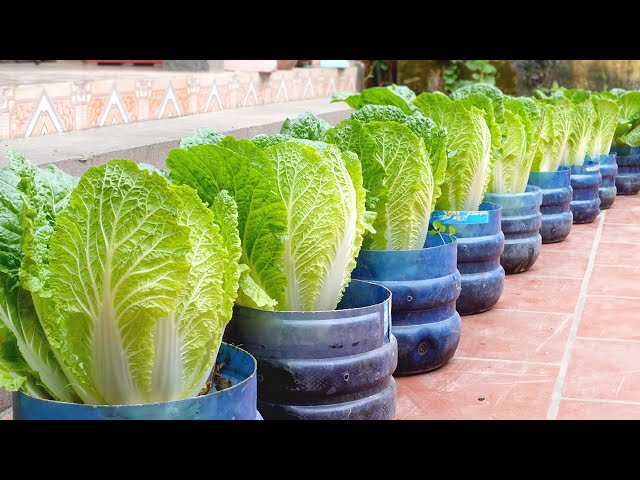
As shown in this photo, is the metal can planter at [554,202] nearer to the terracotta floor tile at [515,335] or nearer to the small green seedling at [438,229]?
the terracotta floor tile at [515,335]

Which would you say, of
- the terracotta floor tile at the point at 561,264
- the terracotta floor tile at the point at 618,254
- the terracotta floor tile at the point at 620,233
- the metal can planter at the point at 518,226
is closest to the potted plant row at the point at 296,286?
the metal can planter at the point at 518,226

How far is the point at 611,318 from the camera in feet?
14.7

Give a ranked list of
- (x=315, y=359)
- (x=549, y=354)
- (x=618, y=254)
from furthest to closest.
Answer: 1. (x=618, y=254)
2. (x=549, y=354)
3. (x=315, y=359)

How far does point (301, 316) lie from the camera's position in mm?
2625

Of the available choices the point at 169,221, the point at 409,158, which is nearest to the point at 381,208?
the point at 409,158

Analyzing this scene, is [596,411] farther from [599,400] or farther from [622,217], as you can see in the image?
[622,217]

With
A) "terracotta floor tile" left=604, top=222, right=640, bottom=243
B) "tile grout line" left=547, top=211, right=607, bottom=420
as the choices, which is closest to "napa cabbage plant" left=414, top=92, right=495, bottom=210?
"tile grout line" left=547, top=211, right=607, bottom=420

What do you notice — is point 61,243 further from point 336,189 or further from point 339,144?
point 339,144

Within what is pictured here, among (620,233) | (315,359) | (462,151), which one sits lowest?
(620,233)

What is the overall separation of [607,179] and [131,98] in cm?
443

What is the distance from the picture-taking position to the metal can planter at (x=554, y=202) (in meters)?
6.04

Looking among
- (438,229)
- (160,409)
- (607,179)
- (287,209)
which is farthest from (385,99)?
(607,179)

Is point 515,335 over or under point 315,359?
under

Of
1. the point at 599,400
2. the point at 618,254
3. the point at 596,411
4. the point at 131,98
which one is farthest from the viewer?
the point at 618,254
